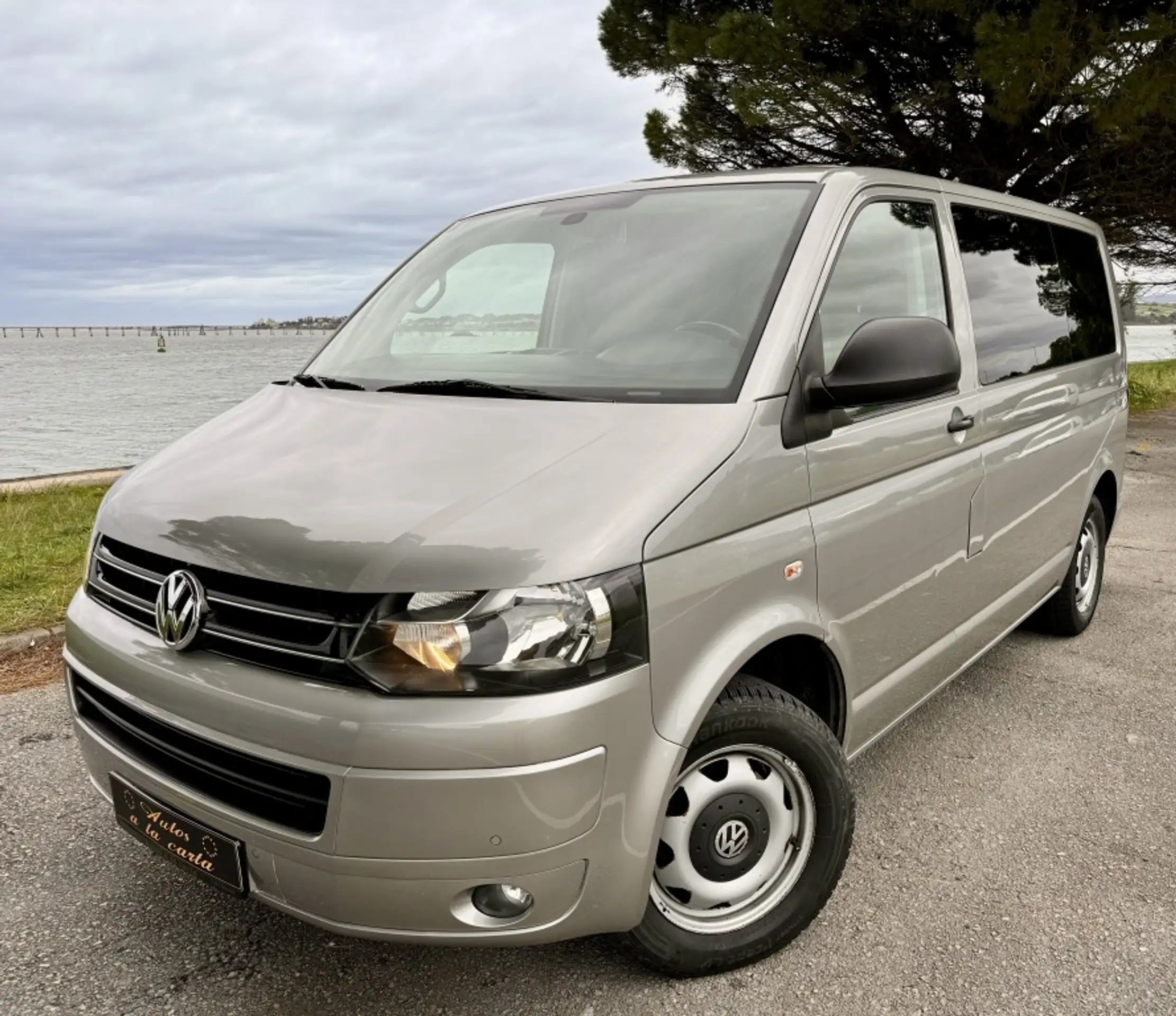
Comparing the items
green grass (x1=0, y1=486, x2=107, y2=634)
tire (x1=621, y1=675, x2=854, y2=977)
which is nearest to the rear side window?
tire (x1=621, y1=675, x2=854, y2=977)

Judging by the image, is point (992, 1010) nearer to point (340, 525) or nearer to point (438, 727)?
point (438, 727)

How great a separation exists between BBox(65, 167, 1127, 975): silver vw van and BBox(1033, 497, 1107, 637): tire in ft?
4.80

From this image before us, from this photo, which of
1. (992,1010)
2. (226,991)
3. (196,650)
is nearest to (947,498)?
(992,1010)

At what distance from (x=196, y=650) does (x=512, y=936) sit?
2.85ft

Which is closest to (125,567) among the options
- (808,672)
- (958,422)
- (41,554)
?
(808,672)

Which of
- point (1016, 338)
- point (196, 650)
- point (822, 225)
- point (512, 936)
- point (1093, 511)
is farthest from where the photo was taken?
point (1093, 511)

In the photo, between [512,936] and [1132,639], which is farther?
[1132,639]

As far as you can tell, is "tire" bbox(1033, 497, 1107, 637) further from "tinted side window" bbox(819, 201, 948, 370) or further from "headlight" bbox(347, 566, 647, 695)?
"headlight" bbox(347, 566, 647, 695)

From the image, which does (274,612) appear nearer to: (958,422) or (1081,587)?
(958,422)

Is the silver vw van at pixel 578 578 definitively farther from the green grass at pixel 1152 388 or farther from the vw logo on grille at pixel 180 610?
the green grass at pixel 1152 388

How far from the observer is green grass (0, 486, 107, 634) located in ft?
16.1

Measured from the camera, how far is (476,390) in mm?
2666

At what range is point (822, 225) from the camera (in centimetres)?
273

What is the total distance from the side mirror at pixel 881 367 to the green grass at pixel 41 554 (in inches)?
155
